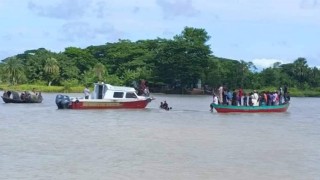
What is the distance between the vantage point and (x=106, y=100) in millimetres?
52188

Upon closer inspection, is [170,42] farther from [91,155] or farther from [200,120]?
[91,155]

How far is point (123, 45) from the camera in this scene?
5133 inches

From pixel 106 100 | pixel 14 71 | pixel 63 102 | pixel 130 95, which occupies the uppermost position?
pixel 14 71

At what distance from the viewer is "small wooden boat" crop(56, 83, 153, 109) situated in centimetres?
5206

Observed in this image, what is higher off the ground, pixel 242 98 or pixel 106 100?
pixel 242 98

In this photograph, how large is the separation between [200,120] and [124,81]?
245 ft

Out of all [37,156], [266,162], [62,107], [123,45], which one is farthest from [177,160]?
[123,45]

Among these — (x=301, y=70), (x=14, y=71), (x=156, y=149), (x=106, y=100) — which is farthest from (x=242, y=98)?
(x=301, y=70)

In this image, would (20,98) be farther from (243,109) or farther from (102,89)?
(243,109)

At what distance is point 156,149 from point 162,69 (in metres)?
89.5

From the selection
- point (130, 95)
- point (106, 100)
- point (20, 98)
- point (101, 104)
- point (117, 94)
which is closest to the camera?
point (106, 100)

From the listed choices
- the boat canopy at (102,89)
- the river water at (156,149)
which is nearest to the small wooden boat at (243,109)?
the river water at (156,149)

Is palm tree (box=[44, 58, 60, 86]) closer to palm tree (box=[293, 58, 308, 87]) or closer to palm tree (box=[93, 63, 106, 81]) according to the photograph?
palm tree (box=[93, 63, 106, 81])

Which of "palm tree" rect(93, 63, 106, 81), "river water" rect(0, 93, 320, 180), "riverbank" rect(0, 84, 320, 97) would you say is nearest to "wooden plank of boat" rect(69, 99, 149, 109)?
"river water" rect(0, 93, 320, 180)
